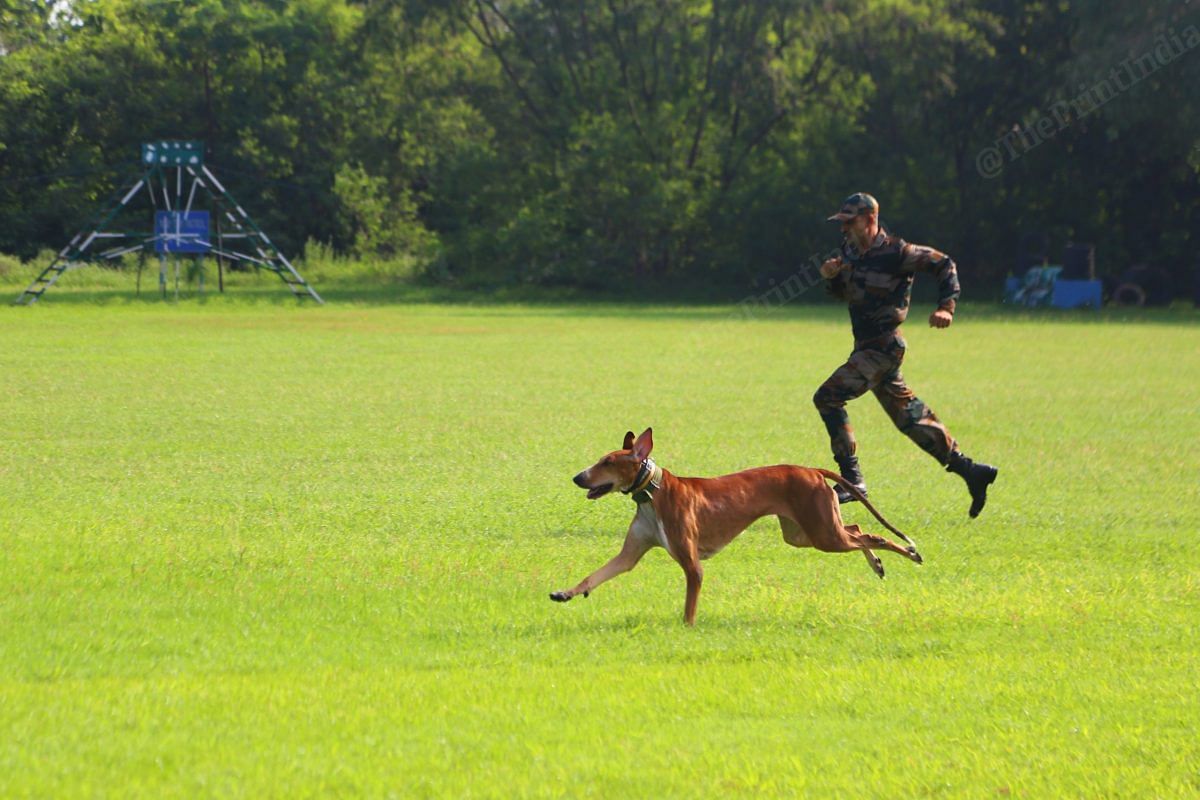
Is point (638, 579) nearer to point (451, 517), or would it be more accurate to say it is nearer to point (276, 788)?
point (451, 517)

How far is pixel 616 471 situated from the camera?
6.63 metres

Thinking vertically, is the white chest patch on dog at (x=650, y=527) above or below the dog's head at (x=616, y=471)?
below

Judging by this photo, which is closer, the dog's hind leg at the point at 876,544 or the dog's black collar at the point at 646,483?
the dog's black collar at the point at 646,483

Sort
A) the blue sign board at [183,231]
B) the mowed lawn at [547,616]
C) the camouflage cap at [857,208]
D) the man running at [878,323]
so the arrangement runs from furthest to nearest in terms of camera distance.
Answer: the blue sign board at [183,231]
the man running at [878,323]
the camouflage cap at [857,208]
the mowed lawn at [547,616]

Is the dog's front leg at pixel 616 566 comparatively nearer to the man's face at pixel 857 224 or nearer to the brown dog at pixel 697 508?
the brown dog at pixel 697 508

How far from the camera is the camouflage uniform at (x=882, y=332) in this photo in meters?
9.38

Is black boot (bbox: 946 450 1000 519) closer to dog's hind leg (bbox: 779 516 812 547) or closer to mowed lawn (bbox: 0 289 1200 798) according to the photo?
mowed lawn (bbox: 0 289 1200 798)

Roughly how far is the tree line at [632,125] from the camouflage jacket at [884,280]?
108 ft

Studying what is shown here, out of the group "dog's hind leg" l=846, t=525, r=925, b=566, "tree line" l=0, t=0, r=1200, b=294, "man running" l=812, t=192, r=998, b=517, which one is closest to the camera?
"dog's hind leg" l=846, t=525, r=925, b=566

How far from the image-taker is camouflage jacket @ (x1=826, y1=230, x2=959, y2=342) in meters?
9.34

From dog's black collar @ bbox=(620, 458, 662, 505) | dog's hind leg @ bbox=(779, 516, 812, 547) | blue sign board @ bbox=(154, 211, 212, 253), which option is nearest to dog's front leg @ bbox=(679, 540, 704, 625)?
dog's black collar @ bbox=(620, 458, 662, 505)

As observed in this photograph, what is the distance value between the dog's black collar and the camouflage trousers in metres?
2.93

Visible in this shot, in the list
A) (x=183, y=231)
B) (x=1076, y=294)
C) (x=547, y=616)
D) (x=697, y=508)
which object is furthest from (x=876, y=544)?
(x=1076, y=294)

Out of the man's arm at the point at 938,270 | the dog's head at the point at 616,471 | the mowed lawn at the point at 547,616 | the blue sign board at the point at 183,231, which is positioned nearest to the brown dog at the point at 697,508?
the dog's head at the point at 616,471
